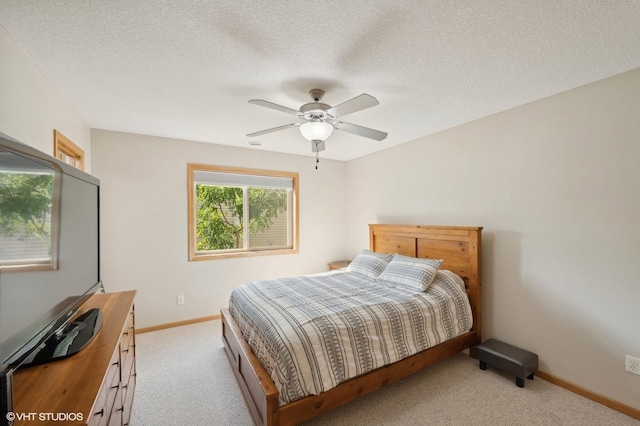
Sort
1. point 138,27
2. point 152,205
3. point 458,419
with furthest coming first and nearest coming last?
point 152,205 → point 458,419 → point 138,27

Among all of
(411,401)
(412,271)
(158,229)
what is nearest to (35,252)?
(411,401)

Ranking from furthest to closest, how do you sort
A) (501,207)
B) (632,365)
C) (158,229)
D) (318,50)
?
(158,229) → (501,207) → (632,365) → (318,50)

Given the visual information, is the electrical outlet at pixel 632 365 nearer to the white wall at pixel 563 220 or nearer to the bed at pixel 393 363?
the white wall at pixel 563 220

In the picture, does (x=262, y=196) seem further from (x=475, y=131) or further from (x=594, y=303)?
(x=594, y=303)

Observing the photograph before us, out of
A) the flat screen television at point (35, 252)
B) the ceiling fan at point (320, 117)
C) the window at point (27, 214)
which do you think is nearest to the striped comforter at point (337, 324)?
the flat screen television at point (35, 252)

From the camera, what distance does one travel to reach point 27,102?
1.74m

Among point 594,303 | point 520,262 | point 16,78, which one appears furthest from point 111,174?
point 594,303

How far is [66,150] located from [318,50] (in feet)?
8.13

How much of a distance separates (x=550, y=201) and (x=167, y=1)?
3.14 meters

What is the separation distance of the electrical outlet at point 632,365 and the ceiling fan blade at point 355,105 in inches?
103

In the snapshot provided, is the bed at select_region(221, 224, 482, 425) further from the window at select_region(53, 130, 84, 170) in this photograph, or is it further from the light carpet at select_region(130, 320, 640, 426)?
the window at select_region(53, 130, 84, 170)

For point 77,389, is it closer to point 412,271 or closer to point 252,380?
point 252,380

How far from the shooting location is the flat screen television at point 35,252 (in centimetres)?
88

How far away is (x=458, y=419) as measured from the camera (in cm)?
197
